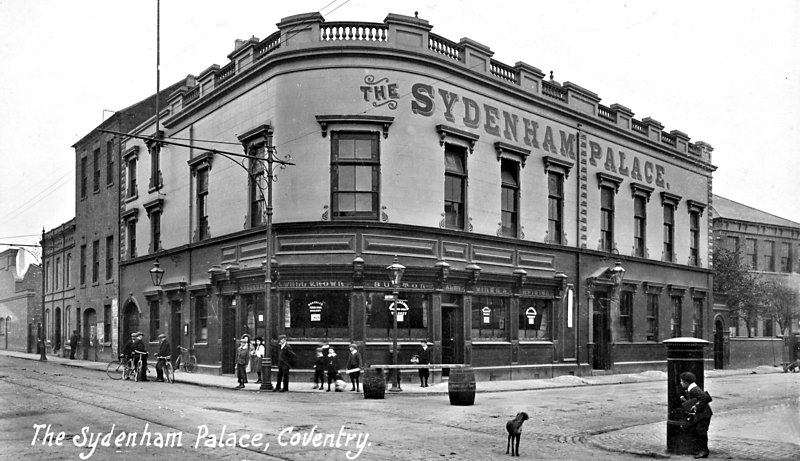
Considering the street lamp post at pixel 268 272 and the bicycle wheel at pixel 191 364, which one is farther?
the bicycle wheel at pixel 191 364

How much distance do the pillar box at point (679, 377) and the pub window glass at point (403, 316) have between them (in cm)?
1270

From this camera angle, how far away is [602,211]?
32969 mm

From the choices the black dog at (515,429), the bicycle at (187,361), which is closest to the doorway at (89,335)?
the bicycle at (187,361)

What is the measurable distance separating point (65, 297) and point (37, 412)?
115 ft

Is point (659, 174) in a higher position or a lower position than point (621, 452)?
higher

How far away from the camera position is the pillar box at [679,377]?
11570 millimetres

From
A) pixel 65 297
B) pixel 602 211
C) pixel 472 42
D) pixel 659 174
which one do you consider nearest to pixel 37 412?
pixel 472 42

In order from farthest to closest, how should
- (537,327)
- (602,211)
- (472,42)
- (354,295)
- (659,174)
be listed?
(659,174), (602,211), (537,327), (472,42), (354,295)

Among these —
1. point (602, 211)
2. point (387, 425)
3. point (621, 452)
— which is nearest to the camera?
point (621, 452)

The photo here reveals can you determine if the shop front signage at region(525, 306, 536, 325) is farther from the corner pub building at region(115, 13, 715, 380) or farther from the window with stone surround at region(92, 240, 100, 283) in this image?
the window with stone surround at region(92, 240, 100, 283)

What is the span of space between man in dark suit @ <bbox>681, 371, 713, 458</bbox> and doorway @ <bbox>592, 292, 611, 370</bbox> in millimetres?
21043

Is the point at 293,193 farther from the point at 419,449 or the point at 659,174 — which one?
the point at 659,174

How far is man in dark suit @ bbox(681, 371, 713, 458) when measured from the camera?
1134cm

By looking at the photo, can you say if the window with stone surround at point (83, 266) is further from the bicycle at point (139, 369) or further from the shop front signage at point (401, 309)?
the shop front signage at point (401, 309)
